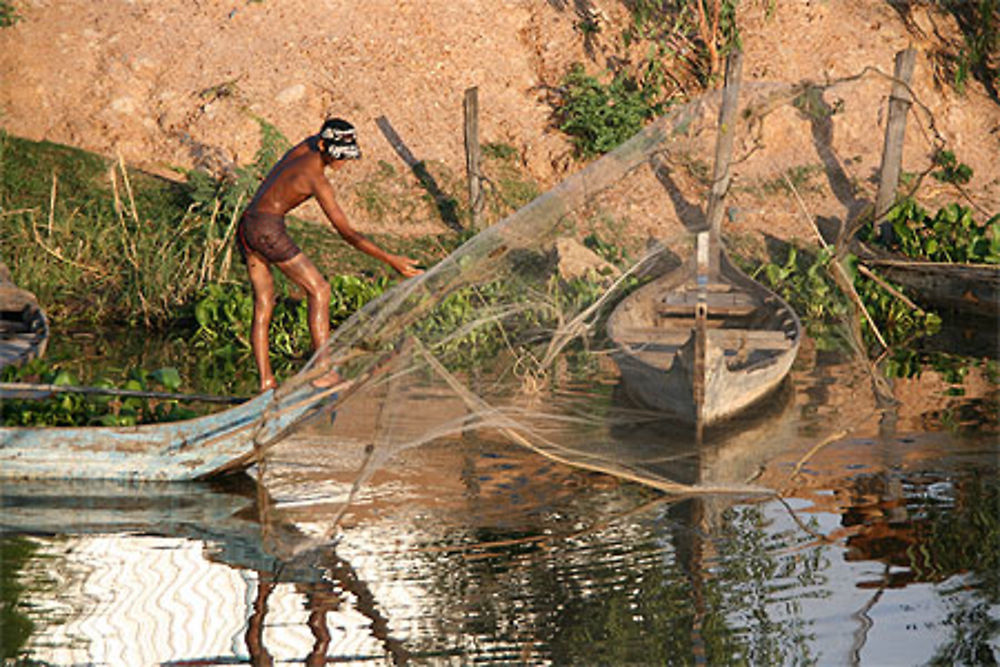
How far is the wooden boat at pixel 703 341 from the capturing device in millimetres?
9070

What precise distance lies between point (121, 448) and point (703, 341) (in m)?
3.78

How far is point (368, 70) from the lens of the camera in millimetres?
19844

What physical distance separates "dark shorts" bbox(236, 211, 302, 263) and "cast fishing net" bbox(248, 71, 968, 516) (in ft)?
3.74

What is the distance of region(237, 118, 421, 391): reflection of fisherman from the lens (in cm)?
843

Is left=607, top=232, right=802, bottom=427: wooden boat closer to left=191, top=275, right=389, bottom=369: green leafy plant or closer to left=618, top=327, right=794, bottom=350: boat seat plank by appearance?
left=618, top=327, right=794, bottom=350: boat seat plank

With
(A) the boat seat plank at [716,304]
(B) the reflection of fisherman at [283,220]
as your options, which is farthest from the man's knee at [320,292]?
(A) the boat seat plank at [716,304]

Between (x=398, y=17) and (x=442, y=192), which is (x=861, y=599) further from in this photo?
(x=398, y=17)

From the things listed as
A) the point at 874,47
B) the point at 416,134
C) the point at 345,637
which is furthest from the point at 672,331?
the point at 874,47

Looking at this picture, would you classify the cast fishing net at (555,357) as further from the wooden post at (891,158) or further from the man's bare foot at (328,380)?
the wooden post at (891,158)

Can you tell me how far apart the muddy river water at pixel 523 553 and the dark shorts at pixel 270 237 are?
1176 mm

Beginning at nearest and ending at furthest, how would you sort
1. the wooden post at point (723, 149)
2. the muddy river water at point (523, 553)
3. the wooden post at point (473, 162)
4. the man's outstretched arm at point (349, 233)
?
1. the muddy river water at point (523, 553)
2. the wooden post at point (723, 149)
3. the man's outstretched arm at point (349, 233)
4. the wooden post at point (473, 162)

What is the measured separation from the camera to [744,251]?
56.0 feet

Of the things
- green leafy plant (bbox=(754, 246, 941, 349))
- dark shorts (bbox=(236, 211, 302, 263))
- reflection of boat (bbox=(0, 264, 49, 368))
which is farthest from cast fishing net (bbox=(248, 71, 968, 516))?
green leafy plant (bbox=(754, 246, 941, 349))

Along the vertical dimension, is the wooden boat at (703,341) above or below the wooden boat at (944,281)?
below
